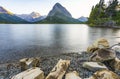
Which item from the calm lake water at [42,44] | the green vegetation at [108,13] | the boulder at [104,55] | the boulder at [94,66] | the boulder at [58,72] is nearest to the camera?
the boulder at [58,72]

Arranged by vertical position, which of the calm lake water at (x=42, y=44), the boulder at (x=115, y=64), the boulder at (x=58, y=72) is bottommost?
the calm lake water at (x=42, y=44)

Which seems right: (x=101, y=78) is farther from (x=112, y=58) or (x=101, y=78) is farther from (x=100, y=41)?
(x=100, y=41)

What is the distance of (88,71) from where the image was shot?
454 inches

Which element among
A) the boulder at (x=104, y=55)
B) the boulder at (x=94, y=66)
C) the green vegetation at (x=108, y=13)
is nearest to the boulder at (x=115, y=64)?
the boulder at (x=104, y=55)

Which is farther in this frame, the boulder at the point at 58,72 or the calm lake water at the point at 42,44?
the calm lake water at the point at 42,44

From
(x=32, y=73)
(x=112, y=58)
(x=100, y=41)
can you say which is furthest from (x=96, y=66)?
(x=100, y=41)

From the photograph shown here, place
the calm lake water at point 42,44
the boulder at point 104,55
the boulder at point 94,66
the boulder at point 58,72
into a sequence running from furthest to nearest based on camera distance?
the calm lake water at point 42,44, the boulder at point 104,55, the boulder at point 94,66, the boulder at point 58,72

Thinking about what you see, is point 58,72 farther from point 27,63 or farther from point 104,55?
point 104,55

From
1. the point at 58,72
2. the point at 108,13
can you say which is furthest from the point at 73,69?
the point at 108,13

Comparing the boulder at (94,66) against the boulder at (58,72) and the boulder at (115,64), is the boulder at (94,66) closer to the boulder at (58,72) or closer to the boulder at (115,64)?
the boulder at (115,64)

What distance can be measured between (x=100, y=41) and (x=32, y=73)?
10088mm

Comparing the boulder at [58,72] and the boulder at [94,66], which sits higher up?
the boulder at [58,72]

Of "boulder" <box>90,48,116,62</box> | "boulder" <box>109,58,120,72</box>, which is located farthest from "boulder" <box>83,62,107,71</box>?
"boulder" <box>90,48,116,62</box>

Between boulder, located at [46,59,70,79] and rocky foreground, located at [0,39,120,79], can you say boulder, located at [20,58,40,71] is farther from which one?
boulder, located at [46,59,70,79]
